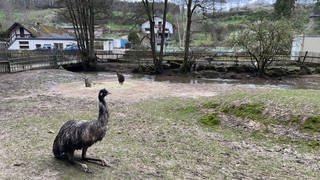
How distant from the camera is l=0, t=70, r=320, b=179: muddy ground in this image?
6504 mm

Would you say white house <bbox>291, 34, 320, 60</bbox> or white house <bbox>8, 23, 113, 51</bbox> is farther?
white house <bbox>8, 23, 113, 51</bbox>

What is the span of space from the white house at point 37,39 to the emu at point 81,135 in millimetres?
48611

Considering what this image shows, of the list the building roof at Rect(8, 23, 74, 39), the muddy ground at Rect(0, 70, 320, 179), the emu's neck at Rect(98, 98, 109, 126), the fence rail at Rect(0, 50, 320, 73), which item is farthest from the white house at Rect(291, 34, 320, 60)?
the building roof at Rect(8, 23, 74, 39)

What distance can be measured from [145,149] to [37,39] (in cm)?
5139

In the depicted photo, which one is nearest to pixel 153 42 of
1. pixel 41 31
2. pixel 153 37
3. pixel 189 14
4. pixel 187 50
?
pixel 153 37

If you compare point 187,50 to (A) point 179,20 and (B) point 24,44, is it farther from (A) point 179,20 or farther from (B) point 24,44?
(A) point 179,20

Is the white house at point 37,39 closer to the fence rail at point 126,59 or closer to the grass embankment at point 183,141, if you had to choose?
the fence rail at point 126,59

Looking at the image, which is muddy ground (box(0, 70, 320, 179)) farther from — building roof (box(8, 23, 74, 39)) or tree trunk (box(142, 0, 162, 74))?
building roof (box(8, 23, 74, 39))

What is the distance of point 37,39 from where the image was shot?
178 feet

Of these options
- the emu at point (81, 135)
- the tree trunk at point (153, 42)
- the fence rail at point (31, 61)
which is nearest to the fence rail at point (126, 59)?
the fence rail at point (31, 61)

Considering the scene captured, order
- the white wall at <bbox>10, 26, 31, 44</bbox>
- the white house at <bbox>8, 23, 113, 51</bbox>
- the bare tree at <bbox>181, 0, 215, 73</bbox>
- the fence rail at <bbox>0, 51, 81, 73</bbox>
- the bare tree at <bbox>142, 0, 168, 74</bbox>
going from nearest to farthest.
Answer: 1. the fence rail at <bbox>0, 51, 81, 73</bbox>
2. the bare tree at <bbox>181, 0, 215, 73</bbox>
3. the bare tree at <bbox>142, 0, 168, 74</bbox>
4. the white house at <bbox>8, 23, 113, 51</bbox>
5. the white wall at <bbox>10, 26, 31, 44</bbox>

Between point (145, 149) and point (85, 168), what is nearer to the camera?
point (85, 168)

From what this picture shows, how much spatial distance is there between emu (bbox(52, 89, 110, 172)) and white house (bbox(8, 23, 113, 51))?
48.6 metres

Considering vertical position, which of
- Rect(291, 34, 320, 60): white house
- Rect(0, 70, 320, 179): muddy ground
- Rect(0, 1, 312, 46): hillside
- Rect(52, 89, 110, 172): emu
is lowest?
Rect(0, 70, 320, 179): muddy ground
